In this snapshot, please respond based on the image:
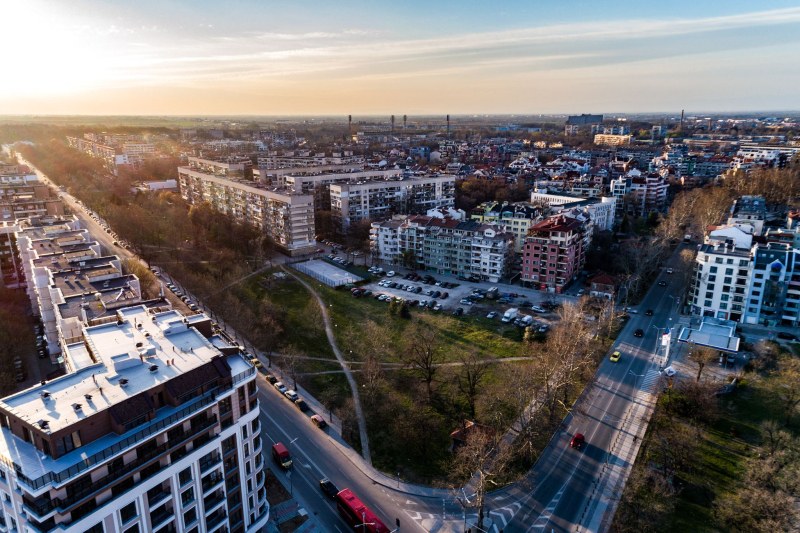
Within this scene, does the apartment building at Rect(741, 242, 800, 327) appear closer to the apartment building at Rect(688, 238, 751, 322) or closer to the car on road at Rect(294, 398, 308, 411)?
the apartment building at Rect(688, 238, 751, 322)

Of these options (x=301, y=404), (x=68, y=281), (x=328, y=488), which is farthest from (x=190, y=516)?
(x=68, y=281)

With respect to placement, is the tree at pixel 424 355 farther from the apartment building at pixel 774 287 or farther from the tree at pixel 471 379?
the apartment building at pixel 774 287

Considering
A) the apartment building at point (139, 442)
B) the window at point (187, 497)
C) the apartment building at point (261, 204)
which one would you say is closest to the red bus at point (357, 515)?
the apartment building at point (139, 442)

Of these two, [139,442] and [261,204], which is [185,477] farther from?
[261,204]

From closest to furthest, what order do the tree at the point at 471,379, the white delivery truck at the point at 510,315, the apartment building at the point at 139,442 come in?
the apartment building at the point at 139,442
the tree at the point at 471,379
the white delivery truck at the point at 510,315

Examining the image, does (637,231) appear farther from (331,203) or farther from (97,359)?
(97,359)

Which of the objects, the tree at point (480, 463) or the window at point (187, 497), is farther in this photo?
the tree at point (480, 463)

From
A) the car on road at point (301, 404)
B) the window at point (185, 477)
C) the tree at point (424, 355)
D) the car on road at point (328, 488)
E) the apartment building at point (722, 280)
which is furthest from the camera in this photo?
the apartment building at point (722, 280)
